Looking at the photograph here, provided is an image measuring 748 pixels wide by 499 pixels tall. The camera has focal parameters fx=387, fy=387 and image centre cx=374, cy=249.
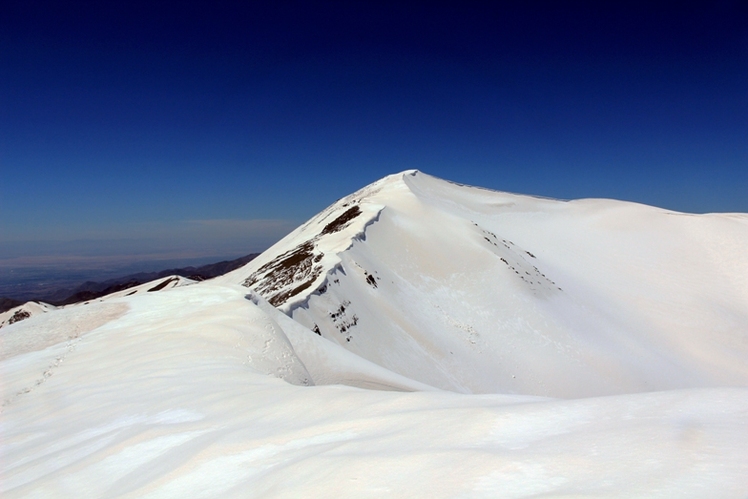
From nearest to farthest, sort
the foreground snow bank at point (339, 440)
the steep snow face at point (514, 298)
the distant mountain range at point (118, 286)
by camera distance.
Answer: the foreground snow bank at point (339, 440), the steep snow face at point (514, 298), the distant mountain range at point (118, 286)

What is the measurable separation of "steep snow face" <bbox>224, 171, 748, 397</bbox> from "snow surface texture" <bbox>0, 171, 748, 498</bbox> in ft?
0.73

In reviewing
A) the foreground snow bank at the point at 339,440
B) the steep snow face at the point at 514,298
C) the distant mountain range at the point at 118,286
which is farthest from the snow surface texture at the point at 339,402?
the distant mountain range at the point at 118,286

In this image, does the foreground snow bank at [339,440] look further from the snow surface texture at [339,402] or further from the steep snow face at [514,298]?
the steep snow face at [514,298]

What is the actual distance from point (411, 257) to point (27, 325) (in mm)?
25104

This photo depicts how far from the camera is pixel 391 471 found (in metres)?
2.93

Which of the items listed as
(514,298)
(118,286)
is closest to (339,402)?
(514,298)

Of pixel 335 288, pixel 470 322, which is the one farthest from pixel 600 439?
pixel 470 322

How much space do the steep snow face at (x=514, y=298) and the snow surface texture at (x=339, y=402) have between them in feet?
0.73

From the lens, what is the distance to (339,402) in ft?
15.6

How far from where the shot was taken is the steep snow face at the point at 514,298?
2073 cm

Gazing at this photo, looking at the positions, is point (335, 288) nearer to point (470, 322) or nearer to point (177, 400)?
point (470, 322)

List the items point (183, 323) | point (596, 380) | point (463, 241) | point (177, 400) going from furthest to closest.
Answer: point (463, 241) < point (596, 380) < point (183, 323) < point (177, 400)

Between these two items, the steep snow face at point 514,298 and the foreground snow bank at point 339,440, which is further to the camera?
the steep snow face at point 514,298

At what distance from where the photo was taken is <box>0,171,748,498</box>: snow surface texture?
8.86 feet
